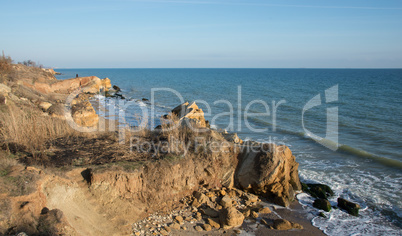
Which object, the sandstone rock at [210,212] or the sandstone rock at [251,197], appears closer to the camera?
the sandstone rock at [210,212]

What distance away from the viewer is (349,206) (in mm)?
9023

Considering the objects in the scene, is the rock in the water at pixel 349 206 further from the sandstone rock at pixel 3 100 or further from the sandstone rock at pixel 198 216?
the sandstone rock at pixel 3 100

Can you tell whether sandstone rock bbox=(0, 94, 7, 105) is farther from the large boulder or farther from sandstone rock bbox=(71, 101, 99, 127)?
the large boulder

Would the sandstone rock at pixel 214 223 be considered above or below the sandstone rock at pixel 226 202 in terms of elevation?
below

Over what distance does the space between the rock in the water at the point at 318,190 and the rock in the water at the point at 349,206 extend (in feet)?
2.11

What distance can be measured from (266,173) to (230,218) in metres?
2.16

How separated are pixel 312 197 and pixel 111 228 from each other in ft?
22.4

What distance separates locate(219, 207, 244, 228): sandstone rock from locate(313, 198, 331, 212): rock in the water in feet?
10.2

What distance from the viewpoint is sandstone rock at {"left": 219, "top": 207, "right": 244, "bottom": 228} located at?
Answer: 7211mm

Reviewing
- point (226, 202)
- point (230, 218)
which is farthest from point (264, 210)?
point (230, 218)

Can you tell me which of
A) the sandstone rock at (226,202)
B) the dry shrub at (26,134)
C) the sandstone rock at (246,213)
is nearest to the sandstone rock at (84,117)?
the dry shrub at (26,134)

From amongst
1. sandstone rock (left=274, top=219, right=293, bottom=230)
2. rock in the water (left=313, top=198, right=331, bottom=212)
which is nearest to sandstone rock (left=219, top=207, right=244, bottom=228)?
sandstone rock (left=274, top=219, right=293, bottom=230)

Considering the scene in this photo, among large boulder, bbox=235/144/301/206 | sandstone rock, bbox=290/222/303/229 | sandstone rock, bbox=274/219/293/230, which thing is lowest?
sandstone rock, bbox=290/222/303/229

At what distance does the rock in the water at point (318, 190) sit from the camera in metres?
9.82
